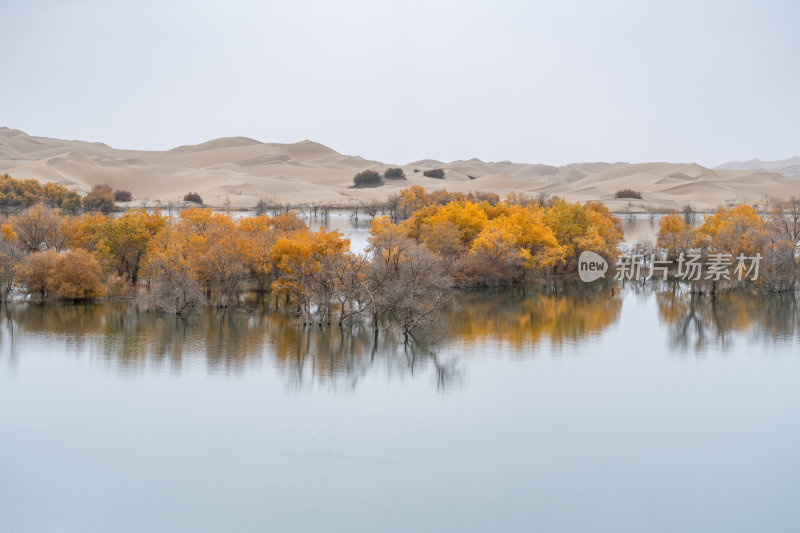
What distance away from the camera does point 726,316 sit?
3172 cm

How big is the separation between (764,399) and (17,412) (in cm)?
1883

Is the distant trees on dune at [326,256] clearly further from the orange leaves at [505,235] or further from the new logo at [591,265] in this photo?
the new logo at [591,265]

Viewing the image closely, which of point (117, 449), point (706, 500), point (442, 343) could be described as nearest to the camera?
point (706, 500)

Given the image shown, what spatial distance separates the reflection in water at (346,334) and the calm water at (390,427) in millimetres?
127

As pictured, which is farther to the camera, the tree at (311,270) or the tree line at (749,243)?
the tree line at (749,243)

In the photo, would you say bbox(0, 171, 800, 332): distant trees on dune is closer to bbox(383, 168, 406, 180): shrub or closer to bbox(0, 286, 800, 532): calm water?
bbox(0, 286, 800, 532): calm water

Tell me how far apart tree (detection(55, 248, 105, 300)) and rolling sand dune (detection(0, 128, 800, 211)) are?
252ft

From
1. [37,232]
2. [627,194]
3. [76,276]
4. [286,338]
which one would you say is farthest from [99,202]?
[627,194]

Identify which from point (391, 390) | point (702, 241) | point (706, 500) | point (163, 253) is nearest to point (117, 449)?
point (391, 390)

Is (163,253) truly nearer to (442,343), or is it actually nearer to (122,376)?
(122,376)

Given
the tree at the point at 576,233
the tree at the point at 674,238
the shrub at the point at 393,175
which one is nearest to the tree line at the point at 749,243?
the tree at the point at 674,238

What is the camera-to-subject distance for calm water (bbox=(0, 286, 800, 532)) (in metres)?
13.7

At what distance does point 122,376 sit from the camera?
21203 mm

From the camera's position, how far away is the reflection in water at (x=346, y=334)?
22531 millimetres
